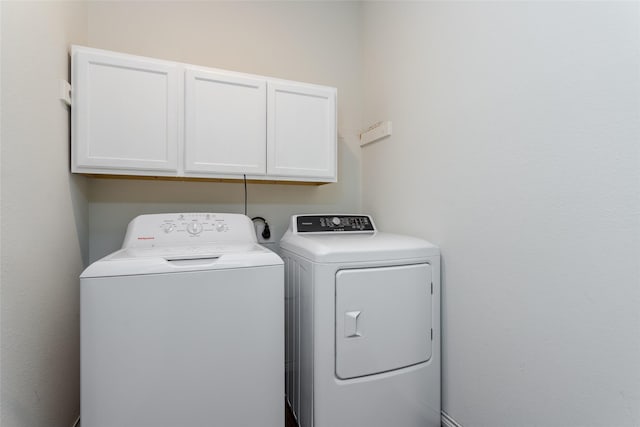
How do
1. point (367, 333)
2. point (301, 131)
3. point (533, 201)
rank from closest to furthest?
point (533, 201) < point (367, 333) < point (301, 131)

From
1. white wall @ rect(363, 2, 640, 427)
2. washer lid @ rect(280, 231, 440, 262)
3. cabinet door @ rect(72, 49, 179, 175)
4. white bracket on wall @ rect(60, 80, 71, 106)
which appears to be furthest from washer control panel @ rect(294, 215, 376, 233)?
white bracket on wall @ rect(60, 80, 71, 106)

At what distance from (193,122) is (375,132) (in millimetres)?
1159

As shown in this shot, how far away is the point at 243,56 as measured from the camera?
1959 mm

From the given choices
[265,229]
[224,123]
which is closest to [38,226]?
[224,123]

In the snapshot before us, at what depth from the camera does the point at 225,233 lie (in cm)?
162

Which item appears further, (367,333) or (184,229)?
(184,229)

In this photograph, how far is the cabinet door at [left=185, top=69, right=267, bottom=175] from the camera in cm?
154

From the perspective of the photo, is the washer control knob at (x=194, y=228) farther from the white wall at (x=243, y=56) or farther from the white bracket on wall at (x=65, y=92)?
the white bracket on wall at (x=65, y=92)

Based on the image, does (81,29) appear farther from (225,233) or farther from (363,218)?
(363,218)

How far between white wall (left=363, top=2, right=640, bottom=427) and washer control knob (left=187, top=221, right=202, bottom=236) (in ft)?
3.90

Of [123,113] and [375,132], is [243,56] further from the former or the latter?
[375,132]

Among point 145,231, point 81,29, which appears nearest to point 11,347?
point 145,231

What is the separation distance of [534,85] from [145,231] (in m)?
1.81

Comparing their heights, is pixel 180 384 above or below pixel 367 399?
above
